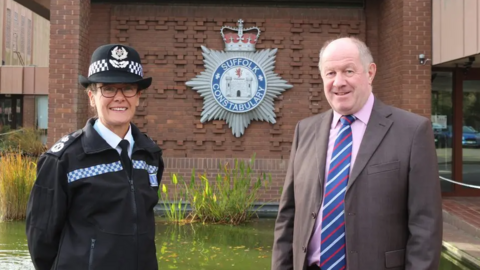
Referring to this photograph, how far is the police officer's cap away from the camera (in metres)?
2.42

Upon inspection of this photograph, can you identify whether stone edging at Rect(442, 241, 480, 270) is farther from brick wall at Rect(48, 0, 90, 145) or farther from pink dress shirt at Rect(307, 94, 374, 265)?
brick wall at Rect(48, 0, 90, 145)

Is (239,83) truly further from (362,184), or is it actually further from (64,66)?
(362,184)

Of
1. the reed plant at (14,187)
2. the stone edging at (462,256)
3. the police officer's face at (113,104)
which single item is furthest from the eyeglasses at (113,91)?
the reed plant at (14,187)

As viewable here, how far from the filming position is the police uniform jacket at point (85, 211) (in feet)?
7.47

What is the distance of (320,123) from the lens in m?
2.67

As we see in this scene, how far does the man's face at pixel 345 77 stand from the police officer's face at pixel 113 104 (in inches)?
37.1

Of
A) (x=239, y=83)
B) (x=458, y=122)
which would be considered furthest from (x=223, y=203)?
(x=458, y=122)

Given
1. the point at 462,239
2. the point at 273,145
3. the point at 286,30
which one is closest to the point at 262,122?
the point at 273,145

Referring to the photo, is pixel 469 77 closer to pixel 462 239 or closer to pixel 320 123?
pixel 462 239

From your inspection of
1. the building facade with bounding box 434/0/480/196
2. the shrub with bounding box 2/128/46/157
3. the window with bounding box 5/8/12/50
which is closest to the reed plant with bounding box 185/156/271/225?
the building facade with bounding box 434/0/480/196

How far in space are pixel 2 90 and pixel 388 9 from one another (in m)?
20.7

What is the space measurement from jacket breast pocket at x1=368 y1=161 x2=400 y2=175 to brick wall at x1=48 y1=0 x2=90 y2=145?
690 cm

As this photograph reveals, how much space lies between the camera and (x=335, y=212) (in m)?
2.38

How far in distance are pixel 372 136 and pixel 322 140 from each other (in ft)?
0.88
